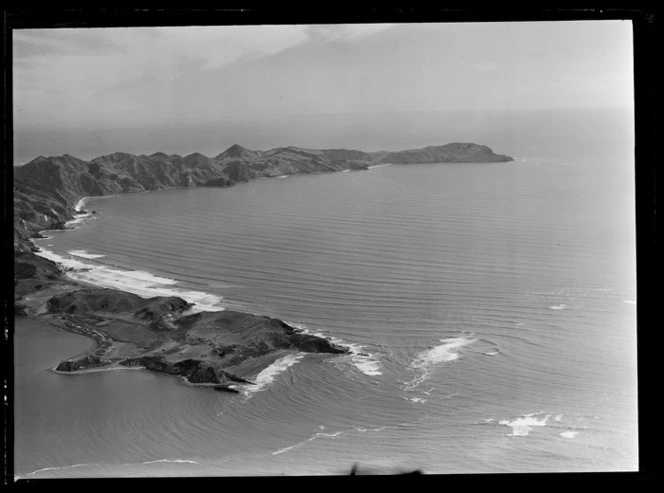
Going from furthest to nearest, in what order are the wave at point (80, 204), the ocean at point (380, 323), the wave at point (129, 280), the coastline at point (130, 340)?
the wave at point (80, 204)
the wave at point (129, 280)
the coastline at point (130, 340)
the ocean at point (380, 323)

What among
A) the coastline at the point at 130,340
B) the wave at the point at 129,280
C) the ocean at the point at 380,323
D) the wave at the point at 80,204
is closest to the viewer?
the ocean at the point at 380,323

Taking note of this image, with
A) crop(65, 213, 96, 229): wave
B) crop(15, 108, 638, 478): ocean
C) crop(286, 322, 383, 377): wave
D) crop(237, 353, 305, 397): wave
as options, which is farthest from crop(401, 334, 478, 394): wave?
crop(65, 213, 96, 229): wave

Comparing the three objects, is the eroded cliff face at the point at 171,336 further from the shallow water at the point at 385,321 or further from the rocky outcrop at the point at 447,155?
the rocky outcrop at the point at 447,155

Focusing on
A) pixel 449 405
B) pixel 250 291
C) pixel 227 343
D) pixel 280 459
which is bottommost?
pixel 280 459

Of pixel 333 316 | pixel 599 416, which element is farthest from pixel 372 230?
pixel 599 416

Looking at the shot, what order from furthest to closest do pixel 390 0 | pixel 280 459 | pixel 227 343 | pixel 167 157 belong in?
1. pixel 167 157
2. pixel 227 343
3. pixel 280 459
4. pixel 390 0

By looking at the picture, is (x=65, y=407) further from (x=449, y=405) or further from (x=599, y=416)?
(x=599, y=416)

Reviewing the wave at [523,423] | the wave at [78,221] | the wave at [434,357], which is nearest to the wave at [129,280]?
the wave at [78,221]

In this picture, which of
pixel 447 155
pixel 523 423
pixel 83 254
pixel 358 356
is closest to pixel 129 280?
pixel 83 254

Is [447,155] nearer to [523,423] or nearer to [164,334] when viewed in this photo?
[523,423]
